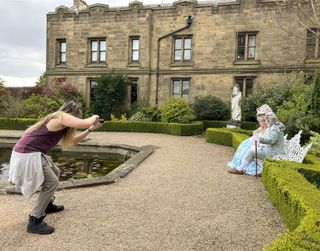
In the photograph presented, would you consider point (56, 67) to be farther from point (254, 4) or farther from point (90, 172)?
point (90, 172)

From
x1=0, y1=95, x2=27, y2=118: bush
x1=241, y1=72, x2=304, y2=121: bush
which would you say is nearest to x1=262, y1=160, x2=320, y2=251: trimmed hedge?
x1=241, y1=72, x2=304, y2=121: bush

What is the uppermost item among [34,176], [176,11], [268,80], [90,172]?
[176,11]

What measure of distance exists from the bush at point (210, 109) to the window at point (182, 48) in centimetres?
386

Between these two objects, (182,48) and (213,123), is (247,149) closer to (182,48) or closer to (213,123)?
(213,123)

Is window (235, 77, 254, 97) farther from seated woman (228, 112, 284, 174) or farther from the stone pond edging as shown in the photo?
seated woman (228, 112, 284, 174)

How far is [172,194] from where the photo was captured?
553 centimetres

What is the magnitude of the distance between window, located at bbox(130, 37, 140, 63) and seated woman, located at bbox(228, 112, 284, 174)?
16.2 metres

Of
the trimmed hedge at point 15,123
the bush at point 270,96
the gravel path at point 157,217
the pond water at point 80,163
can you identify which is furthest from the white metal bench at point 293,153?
the trimmed hedge at point 15,123

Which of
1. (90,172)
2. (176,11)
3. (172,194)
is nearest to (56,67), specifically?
(176,11)

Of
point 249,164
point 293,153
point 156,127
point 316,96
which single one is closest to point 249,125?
point 156,127

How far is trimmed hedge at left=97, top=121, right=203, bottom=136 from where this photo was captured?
52.3 feet

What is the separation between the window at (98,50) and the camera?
22.9 metres

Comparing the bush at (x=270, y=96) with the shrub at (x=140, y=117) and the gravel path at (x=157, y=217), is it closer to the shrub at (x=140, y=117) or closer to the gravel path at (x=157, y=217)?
the shrub at (x=140, y=117)

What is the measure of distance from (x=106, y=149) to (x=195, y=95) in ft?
33.8
